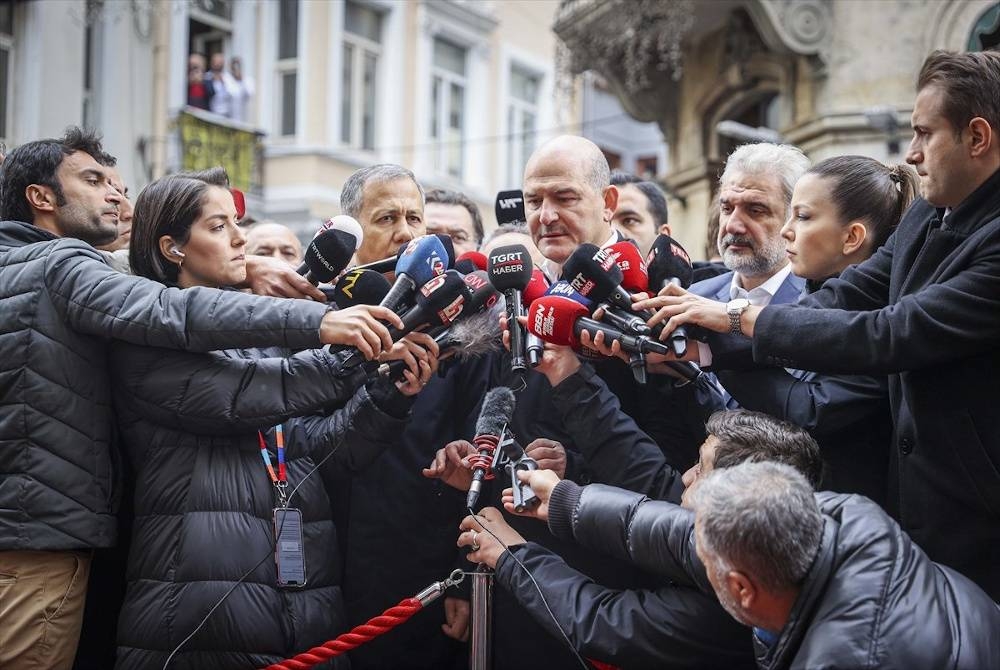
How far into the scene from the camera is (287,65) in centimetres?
1742

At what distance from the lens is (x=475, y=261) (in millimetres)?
4582

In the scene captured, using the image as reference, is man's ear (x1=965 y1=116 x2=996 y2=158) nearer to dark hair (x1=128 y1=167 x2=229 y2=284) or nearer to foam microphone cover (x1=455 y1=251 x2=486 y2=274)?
foam microphone cover (x1=455 y1=251 x2=486 y2=274)

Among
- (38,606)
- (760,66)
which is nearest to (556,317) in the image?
(38,606)

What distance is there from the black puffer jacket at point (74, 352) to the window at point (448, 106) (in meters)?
16.5

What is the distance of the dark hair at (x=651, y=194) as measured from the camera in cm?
657

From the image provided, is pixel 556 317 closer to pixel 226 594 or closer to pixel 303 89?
pixel 226 594

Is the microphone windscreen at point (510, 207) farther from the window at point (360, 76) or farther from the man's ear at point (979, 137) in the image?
the window at point (360, 76)

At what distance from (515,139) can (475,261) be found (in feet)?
58.7

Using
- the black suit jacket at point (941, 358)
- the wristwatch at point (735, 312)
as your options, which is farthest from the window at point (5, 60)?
the black suit jacket at point (941, 358)

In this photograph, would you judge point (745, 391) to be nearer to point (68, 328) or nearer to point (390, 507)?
point (390, 507)

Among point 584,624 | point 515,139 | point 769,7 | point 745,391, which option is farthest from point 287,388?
point 515,139

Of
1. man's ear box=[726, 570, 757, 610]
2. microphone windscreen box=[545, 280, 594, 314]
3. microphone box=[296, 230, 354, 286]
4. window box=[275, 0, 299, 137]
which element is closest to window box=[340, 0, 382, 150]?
window box=[275, 0, 299, 137]

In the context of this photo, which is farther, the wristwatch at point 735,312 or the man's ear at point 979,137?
the wristwatch at point 735,312

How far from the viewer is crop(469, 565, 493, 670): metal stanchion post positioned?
4.07 meters
